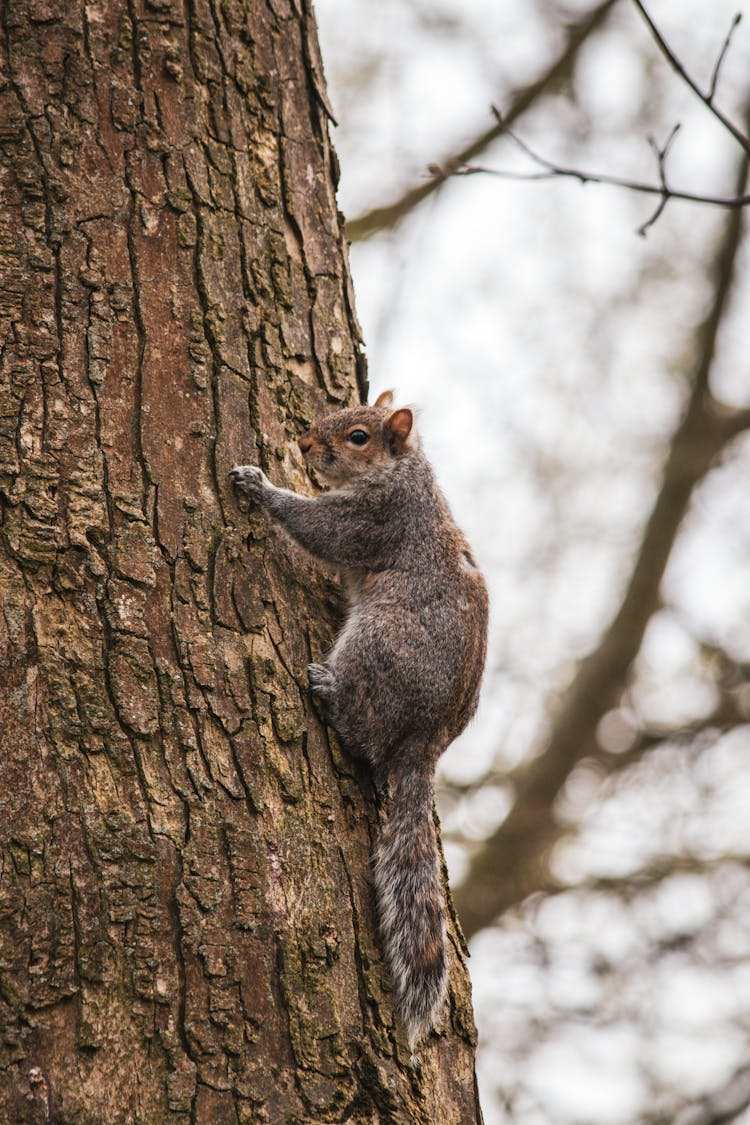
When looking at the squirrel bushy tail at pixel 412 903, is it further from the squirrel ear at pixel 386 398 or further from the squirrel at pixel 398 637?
the squirrel ear at pixel 386 398

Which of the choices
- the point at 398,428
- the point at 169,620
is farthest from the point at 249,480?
the point at 398,428

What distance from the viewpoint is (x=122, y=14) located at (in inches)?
113

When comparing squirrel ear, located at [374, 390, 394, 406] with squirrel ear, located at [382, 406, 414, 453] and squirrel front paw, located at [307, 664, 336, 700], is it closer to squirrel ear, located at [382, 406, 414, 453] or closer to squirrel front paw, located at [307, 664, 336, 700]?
squirrel ear, located at [382, 406, 414, 453]

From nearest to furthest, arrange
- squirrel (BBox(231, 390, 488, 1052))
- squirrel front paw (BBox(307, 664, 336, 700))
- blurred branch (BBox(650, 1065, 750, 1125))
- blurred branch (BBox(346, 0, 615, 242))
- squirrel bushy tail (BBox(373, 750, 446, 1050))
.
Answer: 1. squirrel bushy tail (BBox(373, 750, 446, 1050))
2. squirrel (BBox(231, 390, 488, 1052))
3. squirrel front paw (BBox(307, 664, 336, 700))
4. blurred branch (BBox(650, 1065, 750, 1125))
5. blurred branch (BBox(346, 0, 615, 242))

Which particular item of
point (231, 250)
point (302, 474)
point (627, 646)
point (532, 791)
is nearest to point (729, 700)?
point (627, 646)

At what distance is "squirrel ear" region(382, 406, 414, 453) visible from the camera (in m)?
3.83

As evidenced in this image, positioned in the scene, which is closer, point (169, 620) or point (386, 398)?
point (169, 620)

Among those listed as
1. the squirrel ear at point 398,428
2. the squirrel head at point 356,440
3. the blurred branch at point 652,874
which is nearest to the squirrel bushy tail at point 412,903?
the squirrel head at point 356,440

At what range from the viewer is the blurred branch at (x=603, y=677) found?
20.6 feet

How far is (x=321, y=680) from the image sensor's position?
266cm

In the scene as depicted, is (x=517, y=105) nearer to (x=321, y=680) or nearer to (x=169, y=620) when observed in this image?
(x=321, y=680)

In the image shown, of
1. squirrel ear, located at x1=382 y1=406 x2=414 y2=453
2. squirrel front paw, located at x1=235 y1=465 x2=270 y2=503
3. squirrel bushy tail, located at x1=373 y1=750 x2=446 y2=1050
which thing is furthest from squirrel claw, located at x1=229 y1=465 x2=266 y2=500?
squirrel ear, located at x1=382 y1=406 x2=414 y2=453

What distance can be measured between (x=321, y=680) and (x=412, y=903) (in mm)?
532

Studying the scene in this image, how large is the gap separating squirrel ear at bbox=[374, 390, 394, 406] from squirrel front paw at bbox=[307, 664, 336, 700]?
1.86 meters
